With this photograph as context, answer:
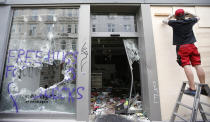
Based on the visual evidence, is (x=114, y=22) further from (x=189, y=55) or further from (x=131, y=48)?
(x=189, y=55)

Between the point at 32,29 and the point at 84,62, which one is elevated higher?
the point at 32,29

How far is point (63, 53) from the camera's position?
3111 mm

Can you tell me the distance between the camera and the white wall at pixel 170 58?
271 cm

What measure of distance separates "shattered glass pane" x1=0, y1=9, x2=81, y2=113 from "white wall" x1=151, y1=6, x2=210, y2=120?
7.74 ft

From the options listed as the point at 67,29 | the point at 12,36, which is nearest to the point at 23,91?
the point at 12,36

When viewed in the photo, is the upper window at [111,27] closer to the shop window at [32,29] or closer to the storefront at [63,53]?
the storefront at [63,53]

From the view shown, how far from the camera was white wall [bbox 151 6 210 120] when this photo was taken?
2712 mm

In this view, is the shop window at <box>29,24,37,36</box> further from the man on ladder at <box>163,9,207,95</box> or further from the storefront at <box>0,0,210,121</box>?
the man on ladder at <box>163,9,207,95</box>

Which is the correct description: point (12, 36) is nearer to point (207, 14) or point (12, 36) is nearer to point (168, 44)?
point (168, 44)

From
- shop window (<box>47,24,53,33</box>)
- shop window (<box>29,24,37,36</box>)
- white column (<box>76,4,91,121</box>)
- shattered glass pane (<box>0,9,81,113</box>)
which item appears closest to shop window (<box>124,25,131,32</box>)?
white column (<box>76,4,91,121</box>)

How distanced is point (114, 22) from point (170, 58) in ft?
6.65

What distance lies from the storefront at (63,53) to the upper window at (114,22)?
3cm

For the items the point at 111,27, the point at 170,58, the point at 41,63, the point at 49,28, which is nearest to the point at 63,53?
the point at 41,63

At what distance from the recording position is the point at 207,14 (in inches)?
121
